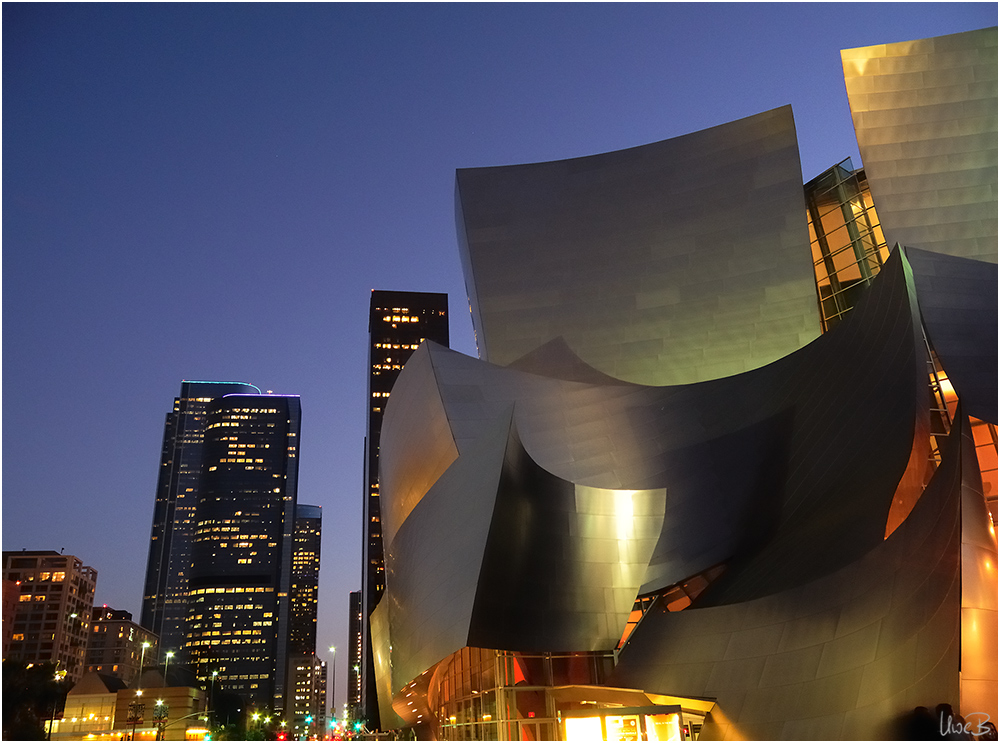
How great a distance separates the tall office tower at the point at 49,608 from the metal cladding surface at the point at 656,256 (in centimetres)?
8094

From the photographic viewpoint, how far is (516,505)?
14.8 metres

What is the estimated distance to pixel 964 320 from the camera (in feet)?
46.2

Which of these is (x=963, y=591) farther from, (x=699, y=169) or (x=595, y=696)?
(x=699, y=169)

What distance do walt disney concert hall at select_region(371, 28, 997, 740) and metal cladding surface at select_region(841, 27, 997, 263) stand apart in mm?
69

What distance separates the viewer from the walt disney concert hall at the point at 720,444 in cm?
1176

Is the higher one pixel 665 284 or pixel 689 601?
pixel 665 284

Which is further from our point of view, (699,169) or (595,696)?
(699,169)

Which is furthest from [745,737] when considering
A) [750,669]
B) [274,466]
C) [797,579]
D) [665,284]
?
[274,466]

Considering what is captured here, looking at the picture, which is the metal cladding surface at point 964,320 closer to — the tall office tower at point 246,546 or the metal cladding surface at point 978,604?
the metal cladding surface at point 978,604

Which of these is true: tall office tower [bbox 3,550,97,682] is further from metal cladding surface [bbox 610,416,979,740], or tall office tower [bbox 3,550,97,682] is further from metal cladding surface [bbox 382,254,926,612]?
metal cladding surface [bbox 610,416,979,740]

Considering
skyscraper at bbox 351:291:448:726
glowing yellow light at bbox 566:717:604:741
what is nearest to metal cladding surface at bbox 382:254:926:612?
glowing yellow light at bbox 566:717:604:741

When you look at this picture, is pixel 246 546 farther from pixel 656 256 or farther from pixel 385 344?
pixel 656 256

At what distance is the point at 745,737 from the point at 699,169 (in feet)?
59.7

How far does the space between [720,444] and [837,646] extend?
6918 mm
